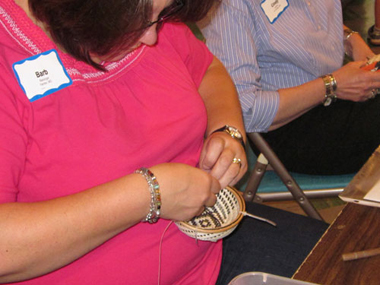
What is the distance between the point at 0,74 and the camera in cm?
84

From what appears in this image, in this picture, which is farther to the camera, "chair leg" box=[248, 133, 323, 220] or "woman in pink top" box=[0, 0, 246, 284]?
"chair leg" box=[248, 133, 323, 220]

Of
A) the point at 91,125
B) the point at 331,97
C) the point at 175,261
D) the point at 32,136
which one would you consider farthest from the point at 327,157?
the point at 32,136

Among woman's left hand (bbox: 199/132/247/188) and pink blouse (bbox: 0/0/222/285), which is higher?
pink blouse (bbox: 0/0/222/285)

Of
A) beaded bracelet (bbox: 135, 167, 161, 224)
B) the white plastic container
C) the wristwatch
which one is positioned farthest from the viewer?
the wristwatch

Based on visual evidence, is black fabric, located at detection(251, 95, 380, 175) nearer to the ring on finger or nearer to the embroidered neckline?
the ring on finger

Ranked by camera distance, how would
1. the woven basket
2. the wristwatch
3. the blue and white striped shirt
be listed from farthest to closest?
the blue and white striped shirt
the wristwatch
the woven basket

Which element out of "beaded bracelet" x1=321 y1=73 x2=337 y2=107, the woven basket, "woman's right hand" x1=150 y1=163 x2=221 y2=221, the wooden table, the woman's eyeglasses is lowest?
"beaded bracelet" x1=321 y1=73 x2=337 y2=107

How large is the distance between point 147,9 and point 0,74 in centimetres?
29

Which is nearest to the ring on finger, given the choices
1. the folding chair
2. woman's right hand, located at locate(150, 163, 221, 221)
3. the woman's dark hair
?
the folding chair

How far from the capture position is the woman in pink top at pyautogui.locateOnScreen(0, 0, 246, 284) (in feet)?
2.63

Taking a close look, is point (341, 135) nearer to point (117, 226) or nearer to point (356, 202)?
point (356, 202)

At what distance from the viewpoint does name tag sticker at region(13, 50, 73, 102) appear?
0.86m

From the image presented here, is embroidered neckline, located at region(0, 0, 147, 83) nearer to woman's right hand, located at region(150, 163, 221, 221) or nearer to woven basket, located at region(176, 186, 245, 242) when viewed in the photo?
woman's right hand, located at region(150, 163, 221, 221)

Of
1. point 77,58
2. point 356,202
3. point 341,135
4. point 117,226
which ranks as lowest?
point 341,135
